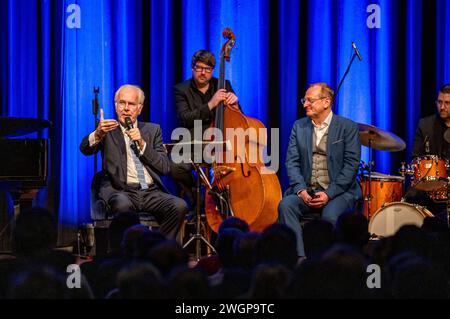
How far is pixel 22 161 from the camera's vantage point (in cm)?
477

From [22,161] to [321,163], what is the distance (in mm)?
2088

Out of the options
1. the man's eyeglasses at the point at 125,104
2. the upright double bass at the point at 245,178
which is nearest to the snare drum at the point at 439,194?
the upright double bass at the point at 245,178

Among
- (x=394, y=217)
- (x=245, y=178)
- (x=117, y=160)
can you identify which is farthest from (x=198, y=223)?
(x=394, y=217)

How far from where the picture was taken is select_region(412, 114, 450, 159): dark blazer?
5.57m

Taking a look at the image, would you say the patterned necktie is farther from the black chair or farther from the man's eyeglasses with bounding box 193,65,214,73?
the man's eyeglasses with bounding box 193,65,214,73

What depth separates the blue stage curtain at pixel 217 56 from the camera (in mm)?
5984

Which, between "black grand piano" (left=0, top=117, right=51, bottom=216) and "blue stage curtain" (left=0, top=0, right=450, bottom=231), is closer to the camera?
"black grand piano" (left=0, top=117, right=51, bottom=216)

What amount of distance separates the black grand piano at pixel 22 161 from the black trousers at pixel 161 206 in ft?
1.99

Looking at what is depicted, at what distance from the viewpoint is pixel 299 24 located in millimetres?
6129

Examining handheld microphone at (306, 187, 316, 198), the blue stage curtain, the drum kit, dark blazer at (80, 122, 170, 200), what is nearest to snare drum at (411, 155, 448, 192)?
the drum kit

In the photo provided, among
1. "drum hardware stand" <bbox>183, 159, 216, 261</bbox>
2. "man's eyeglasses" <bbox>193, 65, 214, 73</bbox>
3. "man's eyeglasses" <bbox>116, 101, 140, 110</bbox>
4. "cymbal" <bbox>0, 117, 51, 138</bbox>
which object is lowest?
"drum hardware stand" <bbox>183, 159, 216, 261</bbox>

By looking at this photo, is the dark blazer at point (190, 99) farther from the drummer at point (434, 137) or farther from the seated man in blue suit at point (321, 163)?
the drummer at point (434, 137)

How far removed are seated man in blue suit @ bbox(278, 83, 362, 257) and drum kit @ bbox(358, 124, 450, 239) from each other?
0.44 m
